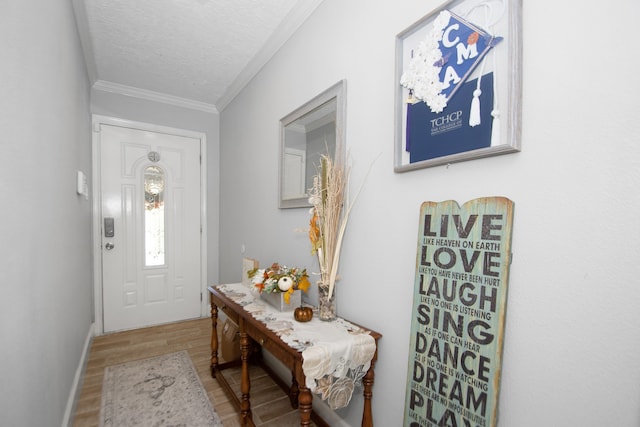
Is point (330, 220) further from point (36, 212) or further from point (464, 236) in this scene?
point (36, 212)

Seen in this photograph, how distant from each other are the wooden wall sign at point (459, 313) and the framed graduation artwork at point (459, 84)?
21cm

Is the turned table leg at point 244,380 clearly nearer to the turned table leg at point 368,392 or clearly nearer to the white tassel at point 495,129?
the turned table leg at point 368,392

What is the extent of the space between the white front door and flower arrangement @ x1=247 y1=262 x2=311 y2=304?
213 centimetres

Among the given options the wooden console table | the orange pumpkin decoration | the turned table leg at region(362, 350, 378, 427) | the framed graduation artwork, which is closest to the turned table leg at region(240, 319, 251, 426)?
the wooden console table

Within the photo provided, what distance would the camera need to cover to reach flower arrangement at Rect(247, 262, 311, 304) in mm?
1674

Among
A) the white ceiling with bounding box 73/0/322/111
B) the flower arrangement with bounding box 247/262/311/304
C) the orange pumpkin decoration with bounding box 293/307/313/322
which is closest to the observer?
the orange pumpkin decoration with bounding box 293/307/313/322

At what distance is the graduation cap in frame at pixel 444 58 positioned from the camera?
3.41 feet

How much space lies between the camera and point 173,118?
354cm

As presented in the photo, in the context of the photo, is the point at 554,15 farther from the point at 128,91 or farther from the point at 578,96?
the point at 128,91

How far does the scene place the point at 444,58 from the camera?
1.14 metres

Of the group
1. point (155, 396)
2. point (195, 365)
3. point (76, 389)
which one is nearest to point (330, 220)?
point (155, 396)

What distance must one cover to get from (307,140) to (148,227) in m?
2.43

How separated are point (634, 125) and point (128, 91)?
3962mm

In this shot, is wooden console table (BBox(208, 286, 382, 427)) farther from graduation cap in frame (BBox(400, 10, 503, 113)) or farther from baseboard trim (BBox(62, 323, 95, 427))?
graduation cap in frame (BBox(400, 10, 503, 113))
